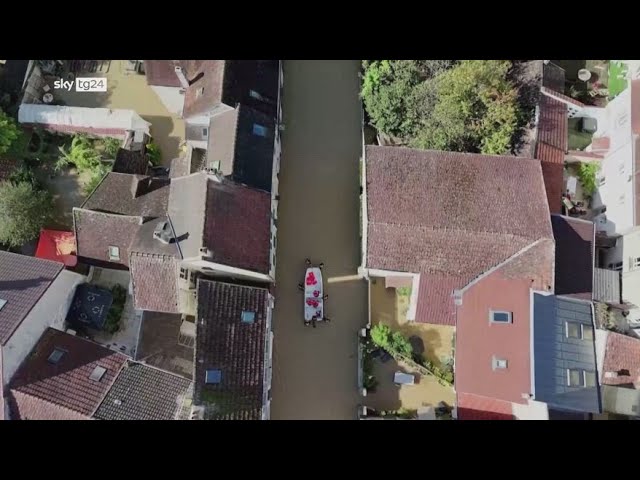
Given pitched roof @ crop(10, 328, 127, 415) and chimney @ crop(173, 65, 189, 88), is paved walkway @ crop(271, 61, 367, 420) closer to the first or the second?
chimney @ crop(173, 65, 189, 88)

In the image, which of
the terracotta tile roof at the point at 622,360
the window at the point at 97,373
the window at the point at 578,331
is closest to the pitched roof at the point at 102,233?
the window at the point at 97,373

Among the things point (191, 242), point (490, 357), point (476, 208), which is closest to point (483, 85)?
point (476, 208)

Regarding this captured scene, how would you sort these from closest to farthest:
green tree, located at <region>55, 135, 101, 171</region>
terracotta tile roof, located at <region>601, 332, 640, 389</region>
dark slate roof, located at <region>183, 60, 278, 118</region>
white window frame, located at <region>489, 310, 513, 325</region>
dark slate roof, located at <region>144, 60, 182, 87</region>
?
white window frame, located at <region>489, 310, 513, 325</region>
terracotta tile roof, located at <region>601, 332, 640, 389</region>
dark slate roof, located at <region>183, 60, 278, 118</region>
dark slate roof, located at <region>144, 60, 182, 87</region>
green tree, located at <region>55, 135, 101, 171</region>

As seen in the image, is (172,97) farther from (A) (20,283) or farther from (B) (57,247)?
(A) (20,283)

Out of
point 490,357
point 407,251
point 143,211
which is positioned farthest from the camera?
point 143,211

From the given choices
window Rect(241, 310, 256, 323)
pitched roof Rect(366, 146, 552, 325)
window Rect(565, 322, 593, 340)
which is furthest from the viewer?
pitched roof Rect(366, 146, 552, 325)

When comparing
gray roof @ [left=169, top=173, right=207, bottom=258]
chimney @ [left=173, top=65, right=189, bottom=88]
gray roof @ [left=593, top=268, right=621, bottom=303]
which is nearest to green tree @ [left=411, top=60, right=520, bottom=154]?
gray roof @ [left=593, top=268, right=621, bottom=303]

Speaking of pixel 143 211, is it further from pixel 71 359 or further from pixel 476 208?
pixel 476 208
